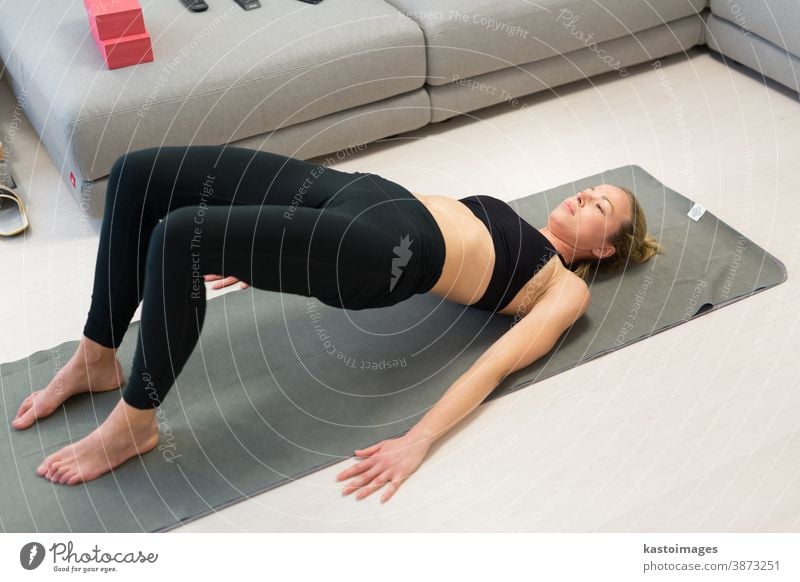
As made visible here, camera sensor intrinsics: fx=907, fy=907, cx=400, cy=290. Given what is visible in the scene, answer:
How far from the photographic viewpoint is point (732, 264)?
236cm

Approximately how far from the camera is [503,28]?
283 cm

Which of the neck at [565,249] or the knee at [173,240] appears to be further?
the neck at [565,249]

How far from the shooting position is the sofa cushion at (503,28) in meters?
2.77

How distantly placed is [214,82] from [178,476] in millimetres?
1146

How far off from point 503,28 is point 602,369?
4.12 feet

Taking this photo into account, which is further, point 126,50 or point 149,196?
Result: point 126,50

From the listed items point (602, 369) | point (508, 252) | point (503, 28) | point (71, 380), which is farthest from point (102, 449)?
point (503, 28)

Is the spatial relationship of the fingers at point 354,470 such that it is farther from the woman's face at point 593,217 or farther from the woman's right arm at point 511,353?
the woman's face at point 593,217

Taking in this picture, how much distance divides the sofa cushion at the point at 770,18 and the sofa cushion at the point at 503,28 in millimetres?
332

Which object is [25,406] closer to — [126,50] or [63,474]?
[63,474]

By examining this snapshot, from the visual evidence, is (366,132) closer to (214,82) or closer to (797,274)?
(214,82)

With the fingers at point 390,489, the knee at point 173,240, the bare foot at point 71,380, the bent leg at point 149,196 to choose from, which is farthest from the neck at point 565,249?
the bare foot at point 71,380
